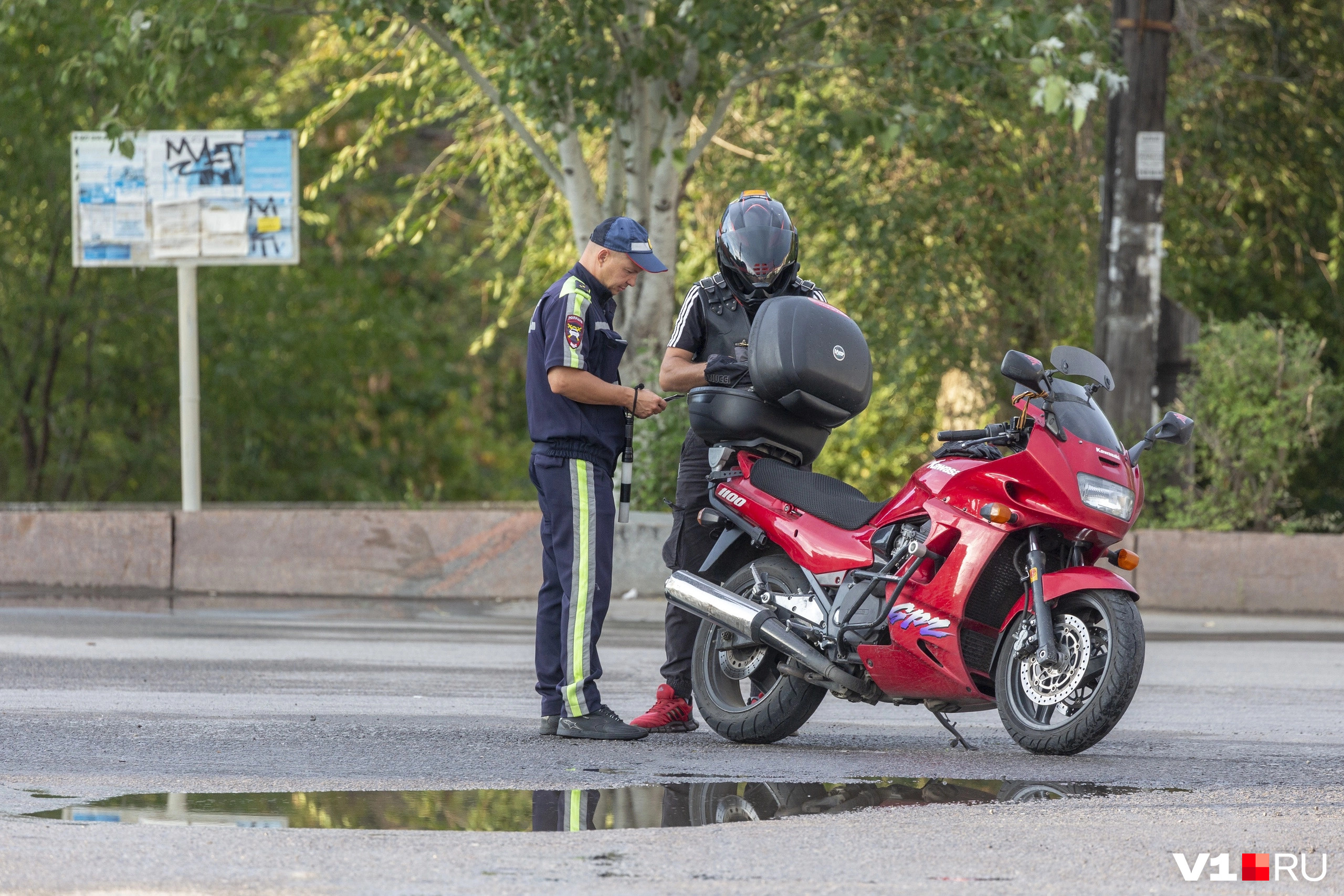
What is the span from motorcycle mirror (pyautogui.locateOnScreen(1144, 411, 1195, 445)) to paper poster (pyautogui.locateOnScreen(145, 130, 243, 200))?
8750 mm

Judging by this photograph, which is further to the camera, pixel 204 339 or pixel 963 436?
pixel 204 339

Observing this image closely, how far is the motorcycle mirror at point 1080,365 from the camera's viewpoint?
6184 millimetres

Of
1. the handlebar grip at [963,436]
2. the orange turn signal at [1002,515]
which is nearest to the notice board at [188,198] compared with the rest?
the handlebar grip at [963,436]

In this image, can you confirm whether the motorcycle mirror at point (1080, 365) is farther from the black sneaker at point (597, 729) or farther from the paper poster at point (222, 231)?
the paper poster at point (222, 231)

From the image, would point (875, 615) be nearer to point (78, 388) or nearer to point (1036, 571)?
point (1036, 571)

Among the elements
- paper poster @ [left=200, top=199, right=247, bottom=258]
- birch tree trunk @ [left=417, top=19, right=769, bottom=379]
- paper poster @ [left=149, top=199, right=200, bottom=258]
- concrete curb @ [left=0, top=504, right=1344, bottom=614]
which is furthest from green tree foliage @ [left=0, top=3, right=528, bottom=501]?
concrete curb @ [left=0, top=504, right=1344, bottom=614]

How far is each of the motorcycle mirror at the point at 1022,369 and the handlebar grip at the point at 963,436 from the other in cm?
27

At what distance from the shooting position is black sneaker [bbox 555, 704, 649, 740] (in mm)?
6469

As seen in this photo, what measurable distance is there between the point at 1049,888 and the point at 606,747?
2381 millimetres

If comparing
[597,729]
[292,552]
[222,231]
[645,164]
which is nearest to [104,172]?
[222,231]

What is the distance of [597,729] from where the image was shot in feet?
21.2

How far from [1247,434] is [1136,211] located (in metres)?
1.92

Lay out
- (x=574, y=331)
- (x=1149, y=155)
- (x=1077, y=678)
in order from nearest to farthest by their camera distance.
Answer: (x=1077, y=678) < (x=574, y=331) < (x=1149, y=155)

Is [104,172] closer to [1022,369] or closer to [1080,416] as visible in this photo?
[1022,369]
